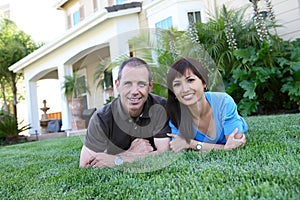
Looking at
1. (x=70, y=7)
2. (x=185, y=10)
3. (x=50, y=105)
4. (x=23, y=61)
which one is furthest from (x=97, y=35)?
(x=50, y=105)

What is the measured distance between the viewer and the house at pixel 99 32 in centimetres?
198

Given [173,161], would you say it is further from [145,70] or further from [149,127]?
[145,70]

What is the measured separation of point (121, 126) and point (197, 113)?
45cm

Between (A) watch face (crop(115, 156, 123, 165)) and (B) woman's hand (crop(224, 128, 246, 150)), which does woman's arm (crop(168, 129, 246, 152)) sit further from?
(A) watch face (crop(115, 156, 123, 165))

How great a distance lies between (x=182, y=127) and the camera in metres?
1.88

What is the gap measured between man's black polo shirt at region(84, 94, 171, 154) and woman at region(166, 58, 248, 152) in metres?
0.07

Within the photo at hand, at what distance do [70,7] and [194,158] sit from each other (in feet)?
43.4

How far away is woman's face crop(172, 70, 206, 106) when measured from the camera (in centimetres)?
165

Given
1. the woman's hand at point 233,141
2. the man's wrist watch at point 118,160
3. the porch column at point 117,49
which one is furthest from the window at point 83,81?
the woman's hand at point 233,141

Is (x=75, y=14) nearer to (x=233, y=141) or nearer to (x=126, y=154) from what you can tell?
(x=126, y=154)

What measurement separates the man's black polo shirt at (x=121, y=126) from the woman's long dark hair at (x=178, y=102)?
53mm

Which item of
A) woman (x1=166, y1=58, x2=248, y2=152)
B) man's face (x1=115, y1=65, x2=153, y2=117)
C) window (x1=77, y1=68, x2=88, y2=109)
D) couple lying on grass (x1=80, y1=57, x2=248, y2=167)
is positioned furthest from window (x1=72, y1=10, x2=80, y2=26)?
man's face (x1=115, y1=65, x2=153, y2=117)

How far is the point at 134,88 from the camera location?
1.62m

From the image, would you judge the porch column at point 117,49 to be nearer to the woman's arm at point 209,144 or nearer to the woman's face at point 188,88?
the woman's face at point 188,88
